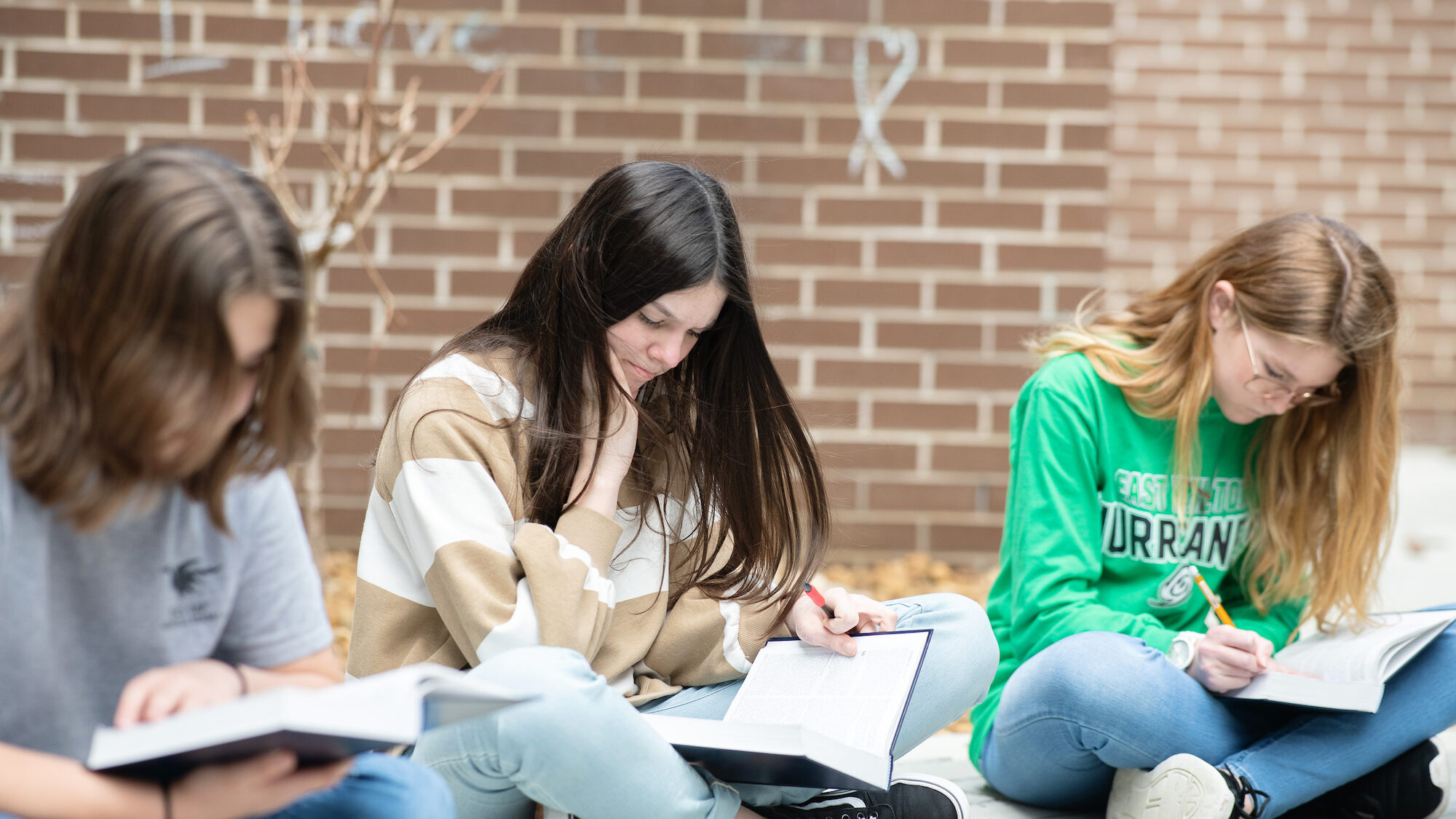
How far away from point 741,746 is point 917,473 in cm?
242

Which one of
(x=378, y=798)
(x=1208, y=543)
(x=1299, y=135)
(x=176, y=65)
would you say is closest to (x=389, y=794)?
(x=378, y=798)

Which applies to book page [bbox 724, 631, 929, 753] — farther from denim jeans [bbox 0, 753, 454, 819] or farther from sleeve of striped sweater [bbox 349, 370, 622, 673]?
denim jeans [bbox 0, 753, 454, 819]

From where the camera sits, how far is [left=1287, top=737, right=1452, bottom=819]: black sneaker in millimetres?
2180

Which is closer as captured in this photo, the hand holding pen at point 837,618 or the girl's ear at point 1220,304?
the hand holding pen at point 837,618

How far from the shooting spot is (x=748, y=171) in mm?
3842

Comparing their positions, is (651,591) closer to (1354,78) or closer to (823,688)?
(823,688)

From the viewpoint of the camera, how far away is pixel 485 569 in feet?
5.68

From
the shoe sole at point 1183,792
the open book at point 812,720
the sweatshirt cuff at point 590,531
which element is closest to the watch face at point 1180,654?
the shoe sole at point 1183,792

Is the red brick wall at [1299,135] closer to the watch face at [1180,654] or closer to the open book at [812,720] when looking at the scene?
the watch face at [1180,654]

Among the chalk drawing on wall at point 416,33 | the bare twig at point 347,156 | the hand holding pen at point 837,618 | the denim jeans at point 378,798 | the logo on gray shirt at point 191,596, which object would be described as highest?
the chalk drawing on wall at point 416,33

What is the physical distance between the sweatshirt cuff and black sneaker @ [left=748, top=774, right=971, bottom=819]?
0.44 metres

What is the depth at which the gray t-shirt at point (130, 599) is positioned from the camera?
1.22 meters

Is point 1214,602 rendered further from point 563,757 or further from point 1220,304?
point 563,757

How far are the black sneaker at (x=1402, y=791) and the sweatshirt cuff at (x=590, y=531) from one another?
4.44 ft
